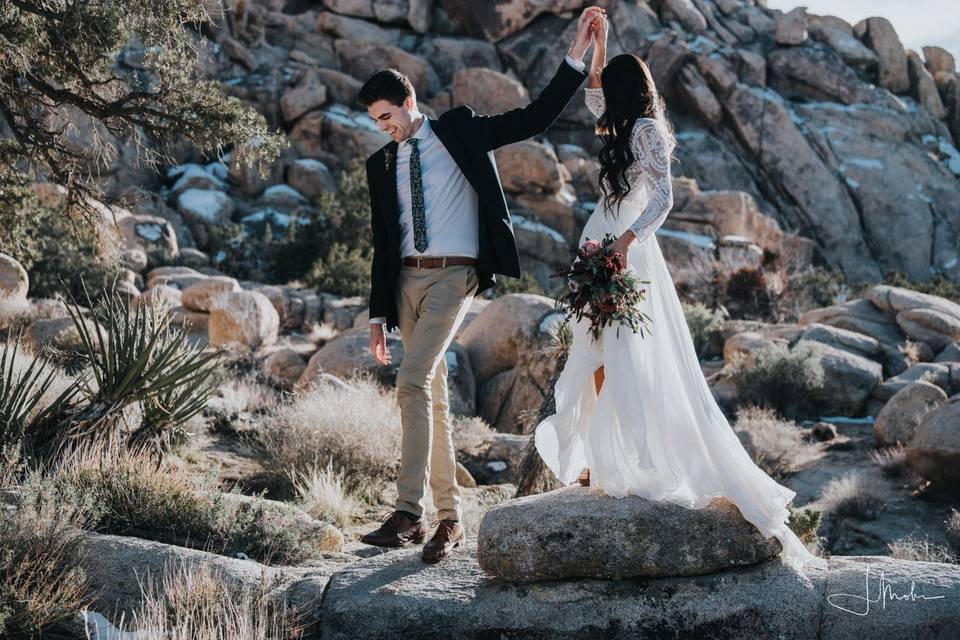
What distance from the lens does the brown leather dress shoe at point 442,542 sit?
15.7 feet

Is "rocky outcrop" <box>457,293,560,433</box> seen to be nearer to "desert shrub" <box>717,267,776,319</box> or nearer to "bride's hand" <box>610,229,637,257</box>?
"bride's hand" <box>610,229,637,257</box>

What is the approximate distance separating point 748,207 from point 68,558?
94.7ft

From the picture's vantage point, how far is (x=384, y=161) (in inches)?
199

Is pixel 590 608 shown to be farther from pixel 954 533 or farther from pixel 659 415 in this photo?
pixel 954 533

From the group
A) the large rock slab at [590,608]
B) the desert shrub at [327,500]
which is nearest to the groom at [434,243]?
the large rock slab at [590,608]

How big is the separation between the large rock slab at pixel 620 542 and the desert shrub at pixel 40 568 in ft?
6.83

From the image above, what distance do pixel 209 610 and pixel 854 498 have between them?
24.1 feet

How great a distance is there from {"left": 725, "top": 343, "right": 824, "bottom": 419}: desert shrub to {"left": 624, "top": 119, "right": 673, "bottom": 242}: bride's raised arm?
947 cm

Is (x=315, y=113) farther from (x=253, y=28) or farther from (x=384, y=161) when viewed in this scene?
(x=384, y=161)

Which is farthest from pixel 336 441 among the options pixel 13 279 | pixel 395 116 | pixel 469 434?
pixel 13 279

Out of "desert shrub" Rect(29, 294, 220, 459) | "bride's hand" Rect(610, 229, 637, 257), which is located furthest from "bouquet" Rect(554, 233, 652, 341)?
"desert shrub" Rect(29, 294, 220, 459)

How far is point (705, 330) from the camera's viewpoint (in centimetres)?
1755

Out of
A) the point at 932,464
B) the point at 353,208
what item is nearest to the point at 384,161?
the point at 932,464

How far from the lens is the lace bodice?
180 inches
